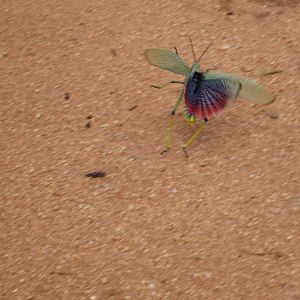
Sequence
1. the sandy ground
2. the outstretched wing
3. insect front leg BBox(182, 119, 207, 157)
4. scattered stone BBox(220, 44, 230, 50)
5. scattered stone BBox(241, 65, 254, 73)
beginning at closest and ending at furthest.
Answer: the sandy ground → the outstretched wing → insect front leg BBox(182, 119, 207, 157) → scattered stone BBox(241, 65, 254, 73) → scattered stone BBox(220, 44, 230, 50)

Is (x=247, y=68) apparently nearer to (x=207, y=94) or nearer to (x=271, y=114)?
(x=271, y=114)

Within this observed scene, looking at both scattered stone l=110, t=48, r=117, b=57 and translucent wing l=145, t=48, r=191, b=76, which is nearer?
translucent wing l=145, t=48, r=191, b=76

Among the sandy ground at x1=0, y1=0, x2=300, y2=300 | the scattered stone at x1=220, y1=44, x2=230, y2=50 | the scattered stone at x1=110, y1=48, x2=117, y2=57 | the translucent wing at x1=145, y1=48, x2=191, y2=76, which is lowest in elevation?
the sandy ground at x1=0, y1=0, x2=300, y2=300

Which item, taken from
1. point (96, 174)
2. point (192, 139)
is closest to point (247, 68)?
point (192, 139)

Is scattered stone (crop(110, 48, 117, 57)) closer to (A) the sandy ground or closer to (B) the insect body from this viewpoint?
(A) the sandy ground

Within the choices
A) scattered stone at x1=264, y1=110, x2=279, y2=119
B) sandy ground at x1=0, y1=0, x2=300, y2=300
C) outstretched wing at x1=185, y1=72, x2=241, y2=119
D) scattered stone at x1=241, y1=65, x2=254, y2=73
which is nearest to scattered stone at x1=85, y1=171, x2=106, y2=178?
sandy ground at x1=0, y1=0, x2=300, y2=300

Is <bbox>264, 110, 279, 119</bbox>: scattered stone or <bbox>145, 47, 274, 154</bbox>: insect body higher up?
<bbox>145, 47, 274, 154</bbox>: insect body

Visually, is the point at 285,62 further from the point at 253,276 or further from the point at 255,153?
the point at 253,276
